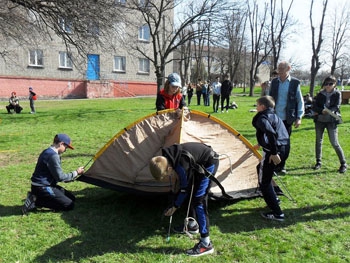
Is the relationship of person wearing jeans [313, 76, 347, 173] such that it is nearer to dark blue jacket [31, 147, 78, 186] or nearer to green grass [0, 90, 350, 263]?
green grass [0, 90, 350, 263]

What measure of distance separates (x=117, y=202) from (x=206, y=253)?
1.94m

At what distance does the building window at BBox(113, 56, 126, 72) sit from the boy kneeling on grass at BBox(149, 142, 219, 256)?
2954 centimetres

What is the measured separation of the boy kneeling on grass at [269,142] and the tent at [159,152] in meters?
→ 0.49

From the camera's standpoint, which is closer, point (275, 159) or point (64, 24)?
point (275, 159)

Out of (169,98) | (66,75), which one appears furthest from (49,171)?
(66,75)

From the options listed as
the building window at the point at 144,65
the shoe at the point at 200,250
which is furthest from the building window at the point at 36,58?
the shoe at the point at 200,250

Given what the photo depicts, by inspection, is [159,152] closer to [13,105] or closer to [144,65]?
[13,105]

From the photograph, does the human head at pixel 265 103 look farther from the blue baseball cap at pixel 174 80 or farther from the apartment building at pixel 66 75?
the apartment building at pixel 66 75

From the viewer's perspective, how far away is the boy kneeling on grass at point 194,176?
3348 mm

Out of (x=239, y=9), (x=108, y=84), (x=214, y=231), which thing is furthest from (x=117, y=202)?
(x=108, y=84)

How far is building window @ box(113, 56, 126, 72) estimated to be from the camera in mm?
31797

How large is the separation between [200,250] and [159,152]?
166 cm

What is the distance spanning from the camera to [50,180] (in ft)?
15.3

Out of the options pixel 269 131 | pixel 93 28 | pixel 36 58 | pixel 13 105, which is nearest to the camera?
pixel 269 131
